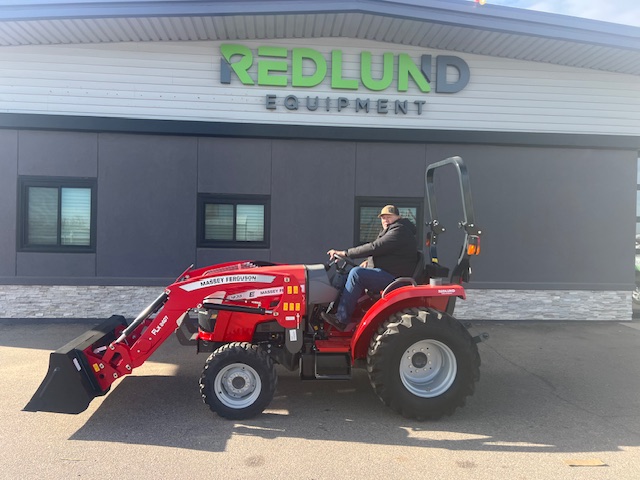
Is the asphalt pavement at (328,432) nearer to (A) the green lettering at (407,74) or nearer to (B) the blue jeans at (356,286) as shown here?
(B) the blue jeans at (356,286)

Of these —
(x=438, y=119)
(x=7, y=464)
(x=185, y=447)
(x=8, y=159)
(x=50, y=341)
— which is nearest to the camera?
(x=7, y=464)

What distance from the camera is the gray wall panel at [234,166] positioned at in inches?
317

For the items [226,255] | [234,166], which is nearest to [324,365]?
[226,255]

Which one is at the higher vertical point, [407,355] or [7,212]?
[7,212]

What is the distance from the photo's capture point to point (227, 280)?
14.3 ft

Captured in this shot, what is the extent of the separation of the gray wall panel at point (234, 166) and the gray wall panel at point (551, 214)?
115 inches

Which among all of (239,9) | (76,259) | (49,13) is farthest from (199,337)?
(49,13)

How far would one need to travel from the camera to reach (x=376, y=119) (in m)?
8.36

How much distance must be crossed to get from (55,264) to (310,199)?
172 inches

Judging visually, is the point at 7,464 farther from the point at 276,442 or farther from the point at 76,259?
the point at 76,259

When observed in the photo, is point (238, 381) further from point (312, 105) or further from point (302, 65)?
point (302, 65)

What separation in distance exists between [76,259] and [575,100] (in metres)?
9.14

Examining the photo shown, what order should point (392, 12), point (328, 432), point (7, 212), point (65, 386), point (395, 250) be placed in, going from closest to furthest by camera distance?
1. point (65, 386)
2. point (328, 432)
3. point (395, 250)
4. point (392, 12)
5. point (7, 212)

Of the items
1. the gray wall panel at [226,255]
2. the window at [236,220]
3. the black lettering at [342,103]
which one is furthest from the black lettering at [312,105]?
the gray wall panel at [226,255]
